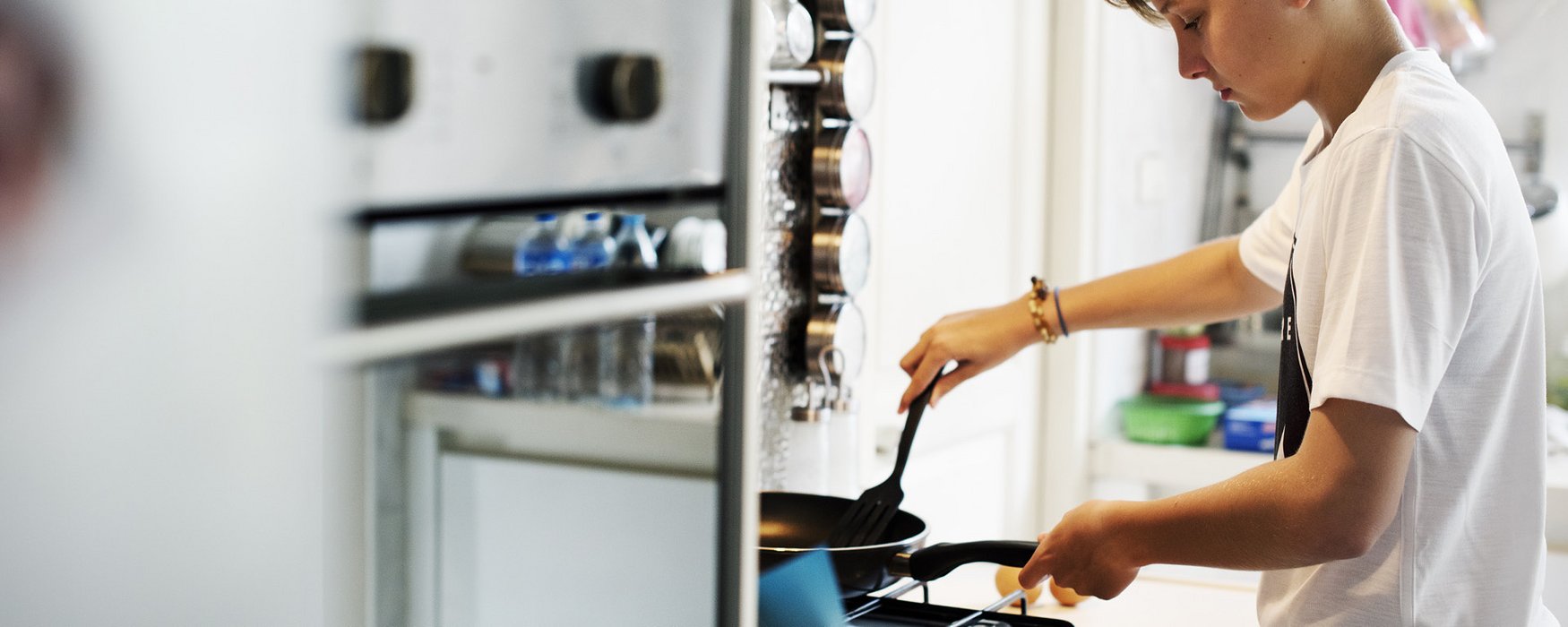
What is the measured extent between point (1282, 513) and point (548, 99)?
56cm

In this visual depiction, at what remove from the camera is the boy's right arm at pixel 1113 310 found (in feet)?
4.20

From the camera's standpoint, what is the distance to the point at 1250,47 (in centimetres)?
93

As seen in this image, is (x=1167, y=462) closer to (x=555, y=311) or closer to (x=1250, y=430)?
(x=1250, y=430)

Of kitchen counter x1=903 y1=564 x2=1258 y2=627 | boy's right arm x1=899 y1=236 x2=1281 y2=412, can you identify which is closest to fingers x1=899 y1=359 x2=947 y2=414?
boy's right arm x1=899 y1=236 x2=1281 y2=412

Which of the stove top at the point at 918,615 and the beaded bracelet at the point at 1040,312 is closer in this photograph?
the stove top at the point at 918,615

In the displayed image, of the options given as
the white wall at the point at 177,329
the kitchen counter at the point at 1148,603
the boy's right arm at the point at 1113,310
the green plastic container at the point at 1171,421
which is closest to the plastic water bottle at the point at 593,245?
the white wall at the point at 177,329

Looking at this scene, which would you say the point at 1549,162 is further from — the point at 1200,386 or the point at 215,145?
the point at 215,145

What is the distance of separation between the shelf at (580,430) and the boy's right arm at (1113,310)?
675mm

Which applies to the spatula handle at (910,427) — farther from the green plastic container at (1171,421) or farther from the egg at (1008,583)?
the green plastic container at (1171,421)

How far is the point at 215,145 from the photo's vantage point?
38 cm

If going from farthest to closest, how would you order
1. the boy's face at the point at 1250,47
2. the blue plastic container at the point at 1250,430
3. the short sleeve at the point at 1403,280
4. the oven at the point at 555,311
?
the blue plastic container at the point at 1250,430
the boy's face at the point at 1250,47
the short sleeve at the point at 1403,280
the oven at the point at 555,311

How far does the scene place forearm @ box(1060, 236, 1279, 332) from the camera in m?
1.28

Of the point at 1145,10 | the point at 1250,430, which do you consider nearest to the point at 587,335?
the point at 1145,10

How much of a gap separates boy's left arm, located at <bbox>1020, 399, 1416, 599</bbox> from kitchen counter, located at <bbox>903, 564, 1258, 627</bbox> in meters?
0.42
